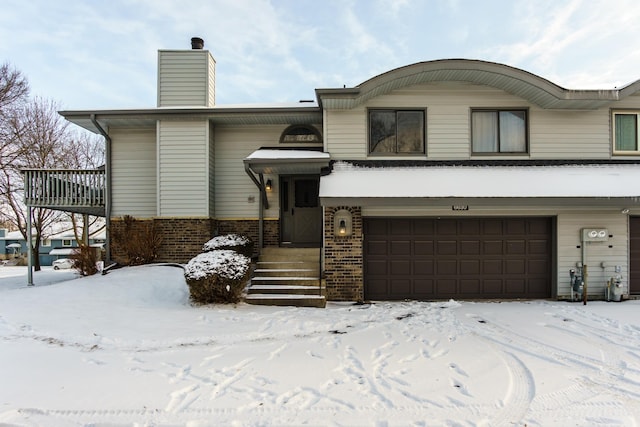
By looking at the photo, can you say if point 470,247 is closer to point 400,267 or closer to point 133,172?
point 400,267

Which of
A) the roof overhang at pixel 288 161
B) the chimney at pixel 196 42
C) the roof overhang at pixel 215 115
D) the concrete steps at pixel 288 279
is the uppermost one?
the chimney at pixel 196 42

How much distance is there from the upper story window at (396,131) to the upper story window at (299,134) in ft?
6.81

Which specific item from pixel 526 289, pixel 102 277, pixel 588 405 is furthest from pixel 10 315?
pixel 526 289

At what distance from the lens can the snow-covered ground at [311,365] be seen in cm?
350

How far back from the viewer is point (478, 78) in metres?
9.27

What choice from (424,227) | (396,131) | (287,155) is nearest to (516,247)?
(424,227)

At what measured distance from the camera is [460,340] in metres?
5.77

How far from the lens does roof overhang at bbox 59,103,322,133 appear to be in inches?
404

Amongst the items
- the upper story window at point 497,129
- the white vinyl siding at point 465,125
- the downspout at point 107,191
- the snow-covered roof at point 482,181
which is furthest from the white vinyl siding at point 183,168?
the upper story window at point 497,129

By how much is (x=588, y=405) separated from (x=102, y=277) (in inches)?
407

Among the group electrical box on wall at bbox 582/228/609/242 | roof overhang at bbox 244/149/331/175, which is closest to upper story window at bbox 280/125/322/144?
roof overhang at bbox 244/149/331/175

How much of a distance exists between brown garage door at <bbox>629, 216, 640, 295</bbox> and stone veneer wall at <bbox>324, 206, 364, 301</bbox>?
7.10 metres

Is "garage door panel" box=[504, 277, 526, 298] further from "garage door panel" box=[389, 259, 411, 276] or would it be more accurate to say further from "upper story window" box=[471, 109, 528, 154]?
"upper story window" box=[471, 109, 528, 154]

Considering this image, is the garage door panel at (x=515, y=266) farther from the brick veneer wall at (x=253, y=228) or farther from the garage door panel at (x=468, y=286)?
the brick veneer wall at (x=253, y=228)
